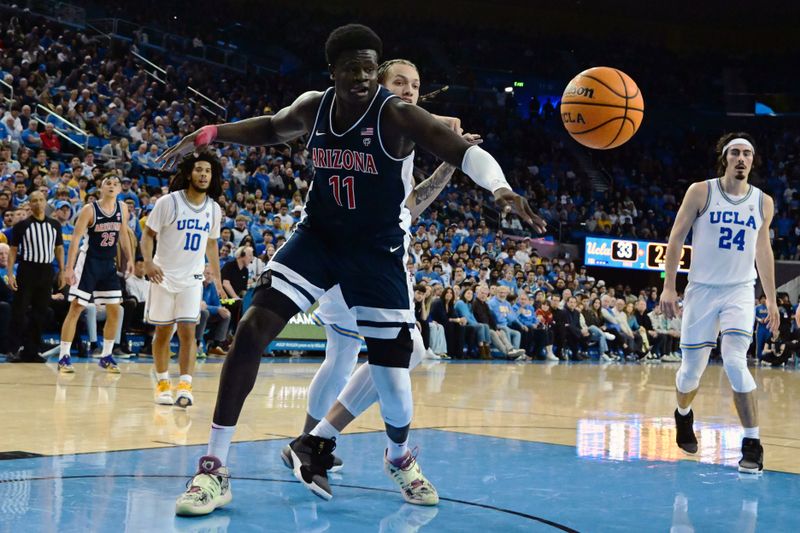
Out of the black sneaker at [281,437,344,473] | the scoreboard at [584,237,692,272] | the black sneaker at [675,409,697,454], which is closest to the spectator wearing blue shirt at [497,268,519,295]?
the scoreboard at [584,237,692,272]

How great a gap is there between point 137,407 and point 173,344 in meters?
6.08

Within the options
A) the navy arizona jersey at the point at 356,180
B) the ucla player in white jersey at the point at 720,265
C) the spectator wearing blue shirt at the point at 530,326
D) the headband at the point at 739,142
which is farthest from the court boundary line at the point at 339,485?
the spectator wearing blue shirt at the point at 530,326

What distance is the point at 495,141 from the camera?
102 ft

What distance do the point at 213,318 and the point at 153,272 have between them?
6004 mm

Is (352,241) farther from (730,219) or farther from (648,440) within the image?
(648,440)

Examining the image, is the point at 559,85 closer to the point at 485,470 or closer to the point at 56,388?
the point at 56,388

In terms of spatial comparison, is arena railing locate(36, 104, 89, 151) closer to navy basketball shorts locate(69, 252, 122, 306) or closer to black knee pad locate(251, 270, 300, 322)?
navy basketball shorts locate(69, 252, 122, 306)

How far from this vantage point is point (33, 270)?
10.5m

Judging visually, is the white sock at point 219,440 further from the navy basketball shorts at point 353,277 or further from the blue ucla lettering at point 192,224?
the blue ucla lettering at point 192,224

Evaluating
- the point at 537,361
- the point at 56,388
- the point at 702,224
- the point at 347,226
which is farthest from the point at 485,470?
the point at 537,361

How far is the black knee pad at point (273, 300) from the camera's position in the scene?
12.2ft

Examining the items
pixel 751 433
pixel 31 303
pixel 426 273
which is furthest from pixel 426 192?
pixel 426 273

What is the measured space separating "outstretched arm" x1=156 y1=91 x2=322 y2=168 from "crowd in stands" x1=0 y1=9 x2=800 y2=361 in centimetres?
708

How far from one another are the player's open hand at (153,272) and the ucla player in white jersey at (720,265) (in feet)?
12.5
